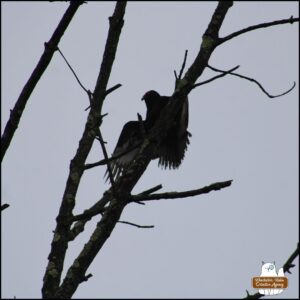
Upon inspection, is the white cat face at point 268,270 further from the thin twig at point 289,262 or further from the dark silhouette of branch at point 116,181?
the thin twig at point 289,262

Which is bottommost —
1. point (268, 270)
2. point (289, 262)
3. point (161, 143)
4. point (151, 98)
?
point (289, 262)

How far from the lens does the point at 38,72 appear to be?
1.93 metres

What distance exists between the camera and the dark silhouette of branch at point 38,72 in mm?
1860

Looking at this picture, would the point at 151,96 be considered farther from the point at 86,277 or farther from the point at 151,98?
the point at 86,277

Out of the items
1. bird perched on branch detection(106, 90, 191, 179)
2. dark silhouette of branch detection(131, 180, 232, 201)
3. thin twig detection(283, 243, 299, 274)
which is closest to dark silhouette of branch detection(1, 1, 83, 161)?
dark silhouette of branch detection(131, 180, 232, 201)

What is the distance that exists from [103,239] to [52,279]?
28 centimetres

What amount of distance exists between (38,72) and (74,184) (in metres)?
1.08

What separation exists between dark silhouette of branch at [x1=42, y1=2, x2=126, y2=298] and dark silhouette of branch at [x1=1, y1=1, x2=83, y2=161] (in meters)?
0.81

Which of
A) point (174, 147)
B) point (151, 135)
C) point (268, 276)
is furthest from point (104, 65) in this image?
point (174, 147)

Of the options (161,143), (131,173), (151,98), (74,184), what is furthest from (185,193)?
(151,98)

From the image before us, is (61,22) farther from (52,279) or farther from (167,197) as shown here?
(52,279)

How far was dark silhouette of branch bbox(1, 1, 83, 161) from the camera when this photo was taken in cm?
186

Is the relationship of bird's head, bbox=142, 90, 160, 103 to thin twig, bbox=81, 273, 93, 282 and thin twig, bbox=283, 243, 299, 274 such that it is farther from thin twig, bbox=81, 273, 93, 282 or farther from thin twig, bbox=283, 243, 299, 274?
thin twig, bbox=283, 243, 299, 274

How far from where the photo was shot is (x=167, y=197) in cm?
246
